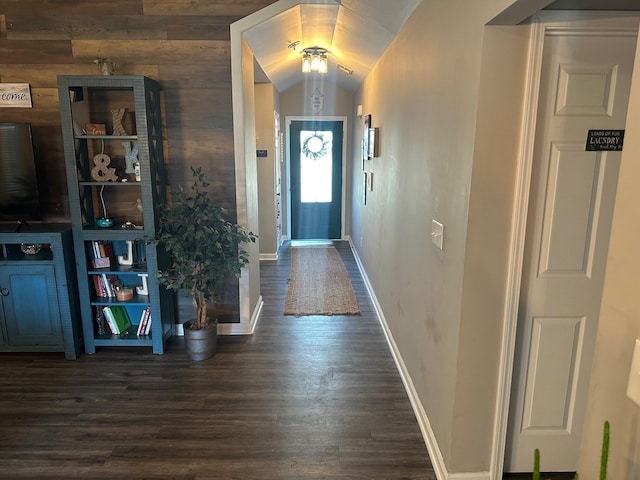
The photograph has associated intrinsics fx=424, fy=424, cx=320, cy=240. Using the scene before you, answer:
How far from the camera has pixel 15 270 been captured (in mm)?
2977

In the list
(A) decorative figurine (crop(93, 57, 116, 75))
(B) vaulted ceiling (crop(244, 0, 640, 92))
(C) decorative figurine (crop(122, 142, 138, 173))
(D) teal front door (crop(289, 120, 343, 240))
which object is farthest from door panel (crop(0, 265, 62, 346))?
(D) teal front door (crop(289, 120, 343, 240))

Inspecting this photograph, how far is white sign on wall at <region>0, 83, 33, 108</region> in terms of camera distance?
313 cm

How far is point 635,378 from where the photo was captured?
786 mm

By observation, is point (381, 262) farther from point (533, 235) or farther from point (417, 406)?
point (533, 235)

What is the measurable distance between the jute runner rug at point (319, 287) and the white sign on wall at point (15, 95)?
2692mm

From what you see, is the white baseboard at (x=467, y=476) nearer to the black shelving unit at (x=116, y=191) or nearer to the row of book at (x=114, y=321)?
the black shelving unit at (x=116, y=191)

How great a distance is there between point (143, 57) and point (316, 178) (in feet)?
14.0

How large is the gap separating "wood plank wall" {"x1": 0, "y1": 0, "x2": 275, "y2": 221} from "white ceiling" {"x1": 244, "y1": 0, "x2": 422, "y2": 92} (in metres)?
0.37

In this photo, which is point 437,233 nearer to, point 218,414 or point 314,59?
point 218,414

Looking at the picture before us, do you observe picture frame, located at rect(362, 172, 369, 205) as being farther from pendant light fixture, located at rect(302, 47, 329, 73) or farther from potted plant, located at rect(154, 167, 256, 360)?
potted plant, located at rect(154, 167, 256, 360)

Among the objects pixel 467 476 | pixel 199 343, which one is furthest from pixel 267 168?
pixel 467 476

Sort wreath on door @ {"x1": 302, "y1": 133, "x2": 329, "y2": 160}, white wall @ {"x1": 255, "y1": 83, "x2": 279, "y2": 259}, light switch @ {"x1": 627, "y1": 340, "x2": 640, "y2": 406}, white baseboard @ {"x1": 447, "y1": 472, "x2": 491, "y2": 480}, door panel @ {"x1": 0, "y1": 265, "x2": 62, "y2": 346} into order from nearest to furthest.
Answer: light switch @ {"x1": 627, "y1": 340, "x2": 640, "y2": 406} < white baseboard @ {"x1": 447, "y1": 472, "x2": 491, "y2": 480} < door panel @ {"x1": 0, "y1": 265, "x2": 62, "y2": 346} < white wall @ {"x1": 255, "y1": 83, "x2": 279, "y2": 259} < wreath on door @ {"x1": 302, "y1": 133, "x2": 329, "y2": 160}

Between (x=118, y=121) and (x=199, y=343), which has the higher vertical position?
(x=118, y=121)

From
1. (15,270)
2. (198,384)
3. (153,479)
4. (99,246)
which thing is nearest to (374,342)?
(198,384)
